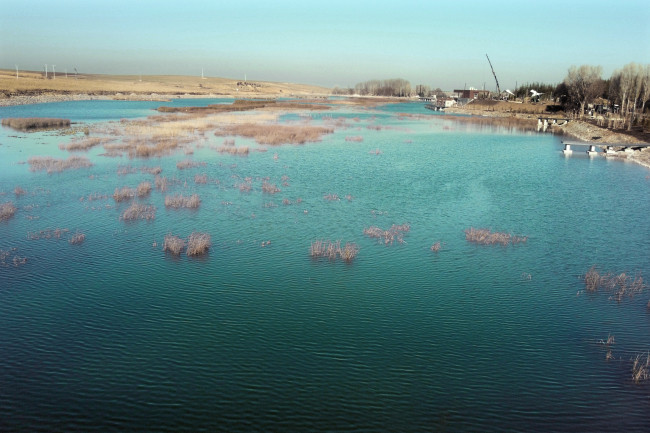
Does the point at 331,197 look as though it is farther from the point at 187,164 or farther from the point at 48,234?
the point at 48,234

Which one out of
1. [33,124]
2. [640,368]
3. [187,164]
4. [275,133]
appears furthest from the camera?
[33,124]

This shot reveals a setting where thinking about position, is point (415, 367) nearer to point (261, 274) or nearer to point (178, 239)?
point (261, 274)

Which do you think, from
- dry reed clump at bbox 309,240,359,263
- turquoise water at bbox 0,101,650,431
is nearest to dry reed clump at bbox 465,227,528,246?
turquoise water at bbox 0,101,650,431

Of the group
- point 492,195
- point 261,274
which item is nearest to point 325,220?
point 261,274

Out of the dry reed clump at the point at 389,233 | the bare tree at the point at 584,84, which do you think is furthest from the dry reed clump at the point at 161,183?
the bare tree at the point at 584,84

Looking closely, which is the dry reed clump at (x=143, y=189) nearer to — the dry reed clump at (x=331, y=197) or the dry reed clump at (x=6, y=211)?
the dry reed clump at (x=6, y=211)

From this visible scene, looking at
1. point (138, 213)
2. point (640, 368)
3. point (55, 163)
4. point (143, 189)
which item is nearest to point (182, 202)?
point (138, 213)

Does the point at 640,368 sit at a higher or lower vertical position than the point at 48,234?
lower
